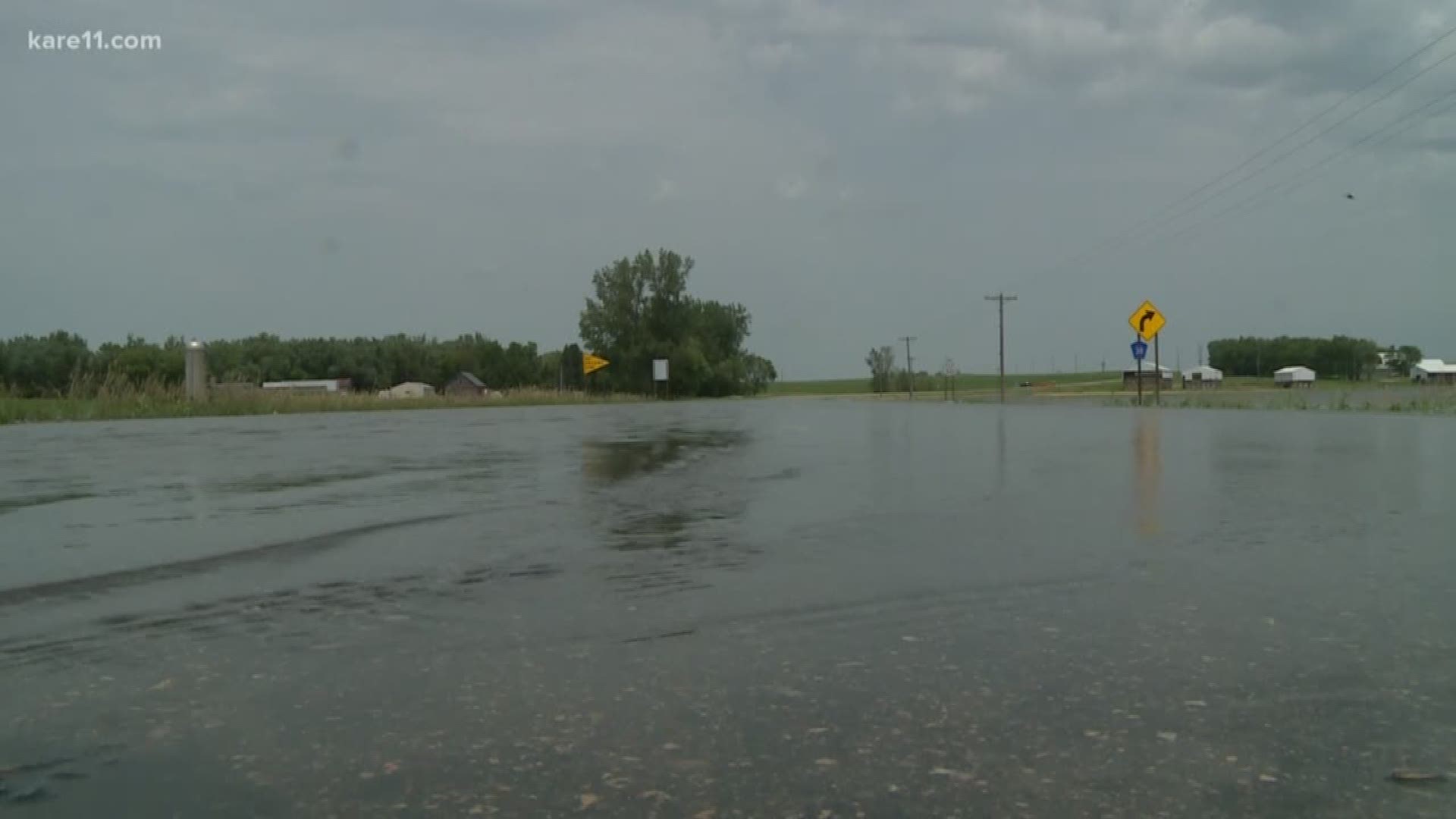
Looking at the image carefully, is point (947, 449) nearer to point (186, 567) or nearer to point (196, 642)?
point (186, 567)

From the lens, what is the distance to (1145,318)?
4647 cm

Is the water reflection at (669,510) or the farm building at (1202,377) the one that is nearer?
the water reflection at (669,510)

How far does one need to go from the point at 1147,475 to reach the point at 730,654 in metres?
9.91

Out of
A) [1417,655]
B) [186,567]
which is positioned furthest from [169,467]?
[1417,655]

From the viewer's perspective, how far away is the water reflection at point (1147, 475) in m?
9.23

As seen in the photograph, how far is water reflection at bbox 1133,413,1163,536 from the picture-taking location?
9227mm

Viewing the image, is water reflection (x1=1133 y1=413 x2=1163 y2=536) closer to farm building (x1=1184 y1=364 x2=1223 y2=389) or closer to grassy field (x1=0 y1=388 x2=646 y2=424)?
grassy field (x1=0 y1=388 x2=646 y2=424)

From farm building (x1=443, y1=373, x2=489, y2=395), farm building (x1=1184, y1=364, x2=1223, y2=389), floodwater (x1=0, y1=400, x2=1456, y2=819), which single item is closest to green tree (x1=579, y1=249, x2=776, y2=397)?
farm building (x1=443, y1=373, x2=489, y2=395)

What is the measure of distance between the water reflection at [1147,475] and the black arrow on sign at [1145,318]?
21.8 meters

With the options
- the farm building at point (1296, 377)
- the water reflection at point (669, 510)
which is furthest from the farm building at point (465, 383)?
the water reflection at point (669, 510)

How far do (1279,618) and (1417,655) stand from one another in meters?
0.80

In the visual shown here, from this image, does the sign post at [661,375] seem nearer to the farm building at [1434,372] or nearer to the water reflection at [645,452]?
the farm building at [1434,372]

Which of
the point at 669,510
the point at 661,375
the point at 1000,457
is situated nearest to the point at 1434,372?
the point at 661,375

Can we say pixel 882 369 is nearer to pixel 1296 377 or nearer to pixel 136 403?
pixel 1296 377
